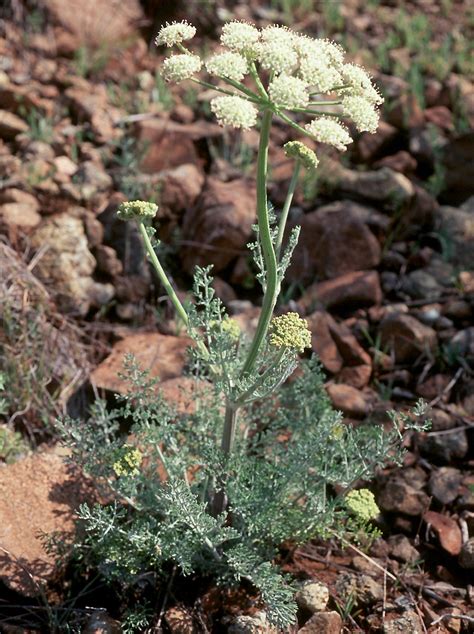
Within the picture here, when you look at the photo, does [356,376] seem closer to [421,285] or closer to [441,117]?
[421,285]

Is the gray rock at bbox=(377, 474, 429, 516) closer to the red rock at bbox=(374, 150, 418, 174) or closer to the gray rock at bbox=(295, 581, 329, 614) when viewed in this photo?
the gray rock at bbox=(295, 581, 329, 614)

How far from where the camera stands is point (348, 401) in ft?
12.5

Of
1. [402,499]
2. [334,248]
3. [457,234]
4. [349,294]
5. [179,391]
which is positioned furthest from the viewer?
[457,234]

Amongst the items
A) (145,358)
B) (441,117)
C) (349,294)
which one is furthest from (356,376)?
(441,117)

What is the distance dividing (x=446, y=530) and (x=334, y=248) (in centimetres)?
206

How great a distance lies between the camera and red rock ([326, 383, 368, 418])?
3793mm

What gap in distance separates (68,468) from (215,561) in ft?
2.77

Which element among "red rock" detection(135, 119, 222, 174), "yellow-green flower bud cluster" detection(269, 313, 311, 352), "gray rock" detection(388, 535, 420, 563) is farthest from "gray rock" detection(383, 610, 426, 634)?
"red rock" detection(135, 119, 222, 174)

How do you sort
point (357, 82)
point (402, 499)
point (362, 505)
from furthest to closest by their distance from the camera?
point (402, 499) < point (362, 505) < point (357, 82)

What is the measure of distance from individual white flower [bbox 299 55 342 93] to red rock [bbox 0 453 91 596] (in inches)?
79.0

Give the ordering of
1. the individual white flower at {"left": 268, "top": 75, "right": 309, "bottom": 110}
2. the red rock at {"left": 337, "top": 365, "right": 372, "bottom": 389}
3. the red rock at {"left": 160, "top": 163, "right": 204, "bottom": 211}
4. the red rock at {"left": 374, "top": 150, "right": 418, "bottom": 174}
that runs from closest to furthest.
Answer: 1. the individual white flower at {"left": 268, "top": 75, "right": 309, "bottom": 110}
2. the red rock at {"left": 337, "top": 365, "right": 372, "bottom": 389}
3. the red rock at {"left": 160, "top": 163, "right": 204, "bottom": 211}
4. the red rock at {"left": 374, "top": 150, "right": 418, "bottom": 174}

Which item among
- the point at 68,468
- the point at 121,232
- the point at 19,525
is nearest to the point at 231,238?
the point at 121,232

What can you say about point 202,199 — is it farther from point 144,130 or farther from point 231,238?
point 144,130

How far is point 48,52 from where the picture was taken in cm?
595
